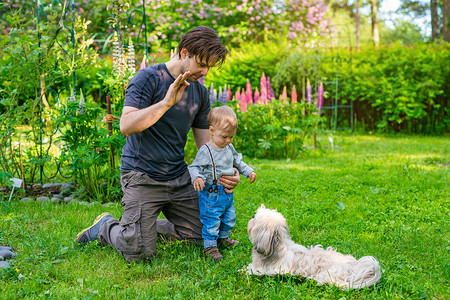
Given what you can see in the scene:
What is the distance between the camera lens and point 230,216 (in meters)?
3.44

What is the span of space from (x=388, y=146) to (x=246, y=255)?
6365 millimetres

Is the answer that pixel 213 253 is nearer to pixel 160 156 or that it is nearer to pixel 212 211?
pixel 212 211

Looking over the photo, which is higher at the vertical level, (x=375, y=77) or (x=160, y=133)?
(x=375, y=77)

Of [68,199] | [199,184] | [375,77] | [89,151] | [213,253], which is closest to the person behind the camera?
[199,184]

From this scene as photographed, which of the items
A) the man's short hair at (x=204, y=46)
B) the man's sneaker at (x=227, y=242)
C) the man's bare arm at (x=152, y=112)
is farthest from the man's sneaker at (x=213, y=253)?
the man's short hair at (x=204, y=46)

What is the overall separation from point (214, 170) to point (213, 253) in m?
0.64

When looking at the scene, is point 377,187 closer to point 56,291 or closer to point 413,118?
point 56,291

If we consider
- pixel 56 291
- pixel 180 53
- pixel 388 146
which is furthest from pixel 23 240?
pixel 388 146

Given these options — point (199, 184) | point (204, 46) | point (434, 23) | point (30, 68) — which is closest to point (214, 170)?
point (199, 184)

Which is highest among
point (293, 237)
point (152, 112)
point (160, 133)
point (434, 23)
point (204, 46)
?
point (434, 23)

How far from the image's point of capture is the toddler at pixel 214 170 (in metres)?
3.25

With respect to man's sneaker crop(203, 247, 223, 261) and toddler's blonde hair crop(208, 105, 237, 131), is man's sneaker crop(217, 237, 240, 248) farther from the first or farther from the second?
toddler's blonde hair crop(208, 105, 237, 131)

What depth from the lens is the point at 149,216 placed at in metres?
3.30

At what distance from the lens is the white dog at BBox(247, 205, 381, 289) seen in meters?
2.65
